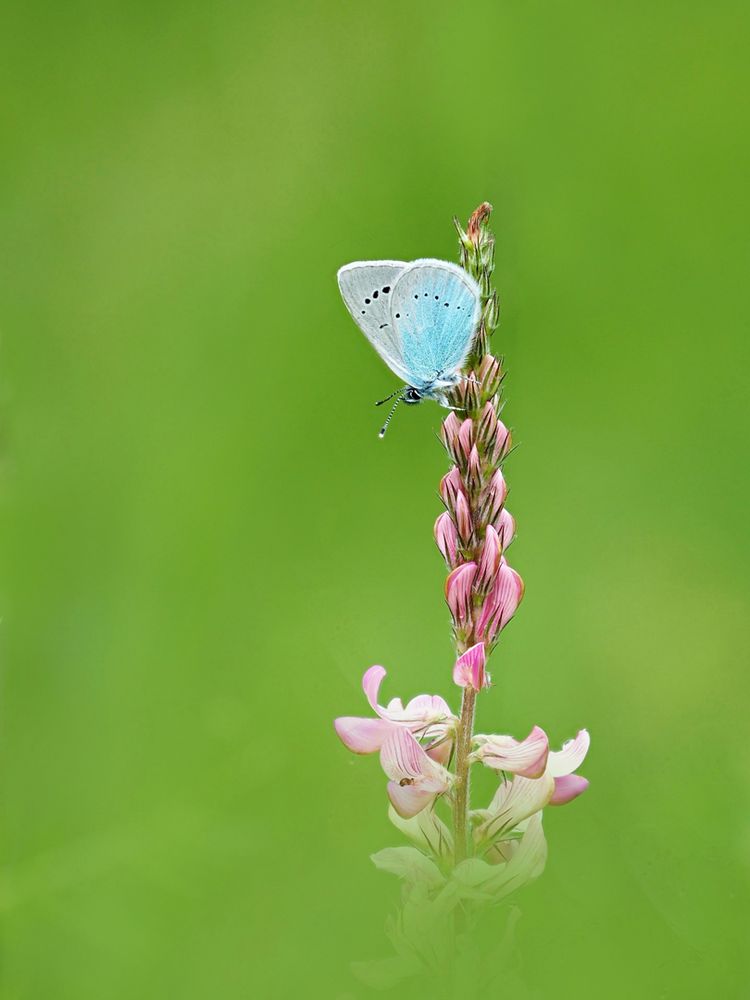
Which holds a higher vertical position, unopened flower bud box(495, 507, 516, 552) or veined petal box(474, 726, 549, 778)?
unopened flower bud box(495, 507, 516, 552)

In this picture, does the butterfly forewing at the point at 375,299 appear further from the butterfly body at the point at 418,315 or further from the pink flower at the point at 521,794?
the pink flower at the point at 521,794

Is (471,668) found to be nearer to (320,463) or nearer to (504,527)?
(504,527)

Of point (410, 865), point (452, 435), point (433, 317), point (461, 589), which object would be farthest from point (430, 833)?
point (433, 317)

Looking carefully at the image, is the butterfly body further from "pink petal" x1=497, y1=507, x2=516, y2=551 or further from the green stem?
the green stem

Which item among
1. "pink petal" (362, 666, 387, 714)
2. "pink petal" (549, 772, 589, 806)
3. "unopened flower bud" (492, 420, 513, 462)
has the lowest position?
"pink petal" (549, 772, 589, 806)

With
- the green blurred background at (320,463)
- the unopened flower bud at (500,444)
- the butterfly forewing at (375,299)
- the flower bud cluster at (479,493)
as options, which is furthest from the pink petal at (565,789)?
the green blurred background at (320,463)

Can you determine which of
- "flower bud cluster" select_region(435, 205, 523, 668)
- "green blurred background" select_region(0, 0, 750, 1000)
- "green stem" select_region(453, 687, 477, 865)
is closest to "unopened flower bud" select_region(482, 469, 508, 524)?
"flower bud cluster" select_region(435, 205, 523, 668)

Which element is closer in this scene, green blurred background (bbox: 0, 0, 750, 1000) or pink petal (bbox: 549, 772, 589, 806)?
pink petal (bbox: 549, 772, 589, 806)
